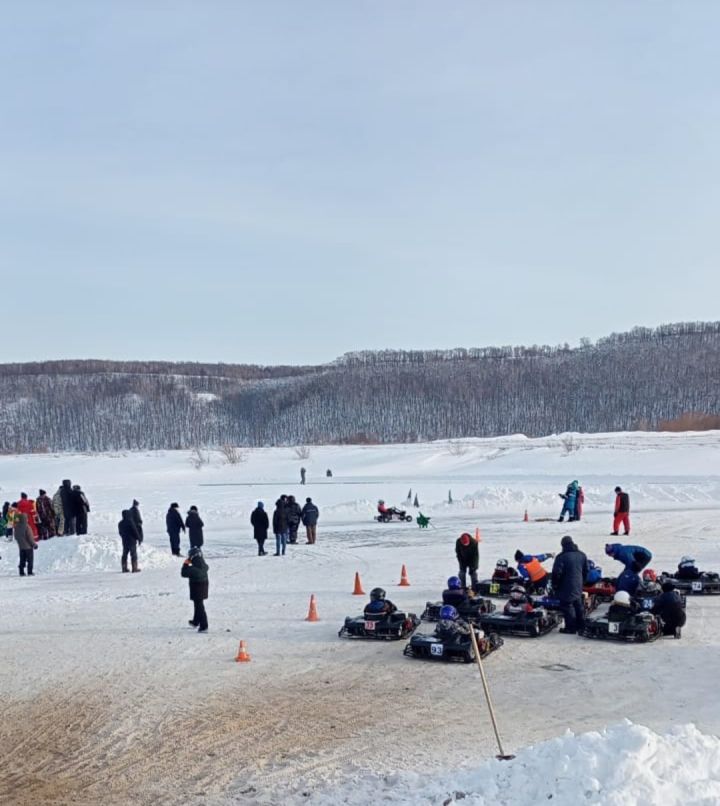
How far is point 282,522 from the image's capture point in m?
24.1

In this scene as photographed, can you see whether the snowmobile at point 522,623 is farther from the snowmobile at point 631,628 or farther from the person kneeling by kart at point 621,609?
the person kneeling by kart at point 621,609

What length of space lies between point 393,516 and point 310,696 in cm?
2151

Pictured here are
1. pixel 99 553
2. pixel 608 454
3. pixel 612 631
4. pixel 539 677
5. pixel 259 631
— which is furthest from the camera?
pixel 608 454

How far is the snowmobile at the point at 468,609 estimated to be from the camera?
47.8ft

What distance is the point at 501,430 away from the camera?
13350 cm

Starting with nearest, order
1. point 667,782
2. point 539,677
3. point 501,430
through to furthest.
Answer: point 667,782 → point 539,677 → point 501,430

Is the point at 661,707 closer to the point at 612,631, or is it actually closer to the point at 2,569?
the point at 612,631

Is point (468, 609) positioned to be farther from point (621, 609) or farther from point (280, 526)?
point (280, 526)

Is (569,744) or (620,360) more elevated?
(620,360)

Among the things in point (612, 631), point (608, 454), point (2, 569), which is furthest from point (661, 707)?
point (608, 454)

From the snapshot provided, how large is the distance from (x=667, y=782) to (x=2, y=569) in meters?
21.4

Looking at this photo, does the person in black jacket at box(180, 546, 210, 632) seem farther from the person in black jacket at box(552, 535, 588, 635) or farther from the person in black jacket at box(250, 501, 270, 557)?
the person in black jacket at box(250, 501, 270, 557)

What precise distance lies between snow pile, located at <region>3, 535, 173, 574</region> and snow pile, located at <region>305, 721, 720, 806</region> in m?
16.9

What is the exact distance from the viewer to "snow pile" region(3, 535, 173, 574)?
2300cm
